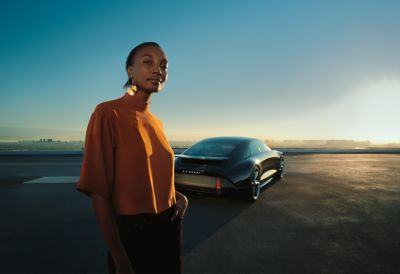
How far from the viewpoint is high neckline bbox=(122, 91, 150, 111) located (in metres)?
1.10

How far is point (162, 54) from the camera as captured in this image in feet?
3.96

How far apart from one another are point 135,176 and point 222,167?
13.6 feet

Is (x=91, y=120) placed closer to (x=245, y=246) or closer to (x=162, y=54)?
(x=162, y=54)

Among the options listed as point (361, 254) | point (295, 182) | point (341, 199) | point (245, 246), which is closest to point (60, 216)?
point (245, 246)

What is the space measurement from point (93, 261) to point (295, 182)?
21.8ft

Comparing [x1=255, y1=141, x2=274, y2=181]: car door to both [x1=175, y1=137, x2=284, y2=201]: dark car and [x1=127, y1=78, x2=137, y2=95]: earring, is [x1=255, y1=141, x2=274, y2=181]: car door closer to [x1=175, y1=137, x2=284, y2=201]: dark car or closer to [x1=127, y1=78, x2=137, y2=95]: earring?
[x1=175, y1=137, x2=284, y2=201]: dark car

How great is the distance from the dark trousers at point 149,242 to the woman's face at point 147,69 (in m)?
0.59

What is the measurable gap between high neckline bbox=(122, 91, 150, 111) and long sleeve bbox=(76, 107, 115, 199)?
164 mm

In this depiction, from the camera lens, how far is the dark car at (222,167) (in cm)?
496

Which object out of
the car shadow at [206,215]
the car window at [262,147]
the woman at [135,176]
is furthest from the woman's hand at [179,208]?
the car window at [262,147]

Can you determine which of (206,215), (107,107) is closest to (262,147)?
(206,215)

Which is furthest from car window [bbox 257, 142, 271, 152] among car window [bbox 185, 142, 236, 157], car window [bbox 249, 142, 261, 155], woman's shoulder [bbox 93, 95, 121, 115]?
woman's shoulder [bbox 93, 95, 121, 115]

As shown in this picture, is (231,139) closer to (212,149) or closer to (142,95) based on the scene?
(212,149)

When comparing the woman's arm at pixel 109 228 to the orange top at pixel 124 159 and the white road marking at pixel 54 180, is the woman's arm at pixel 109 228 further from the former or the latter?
the white road marking at pixel 54 180
